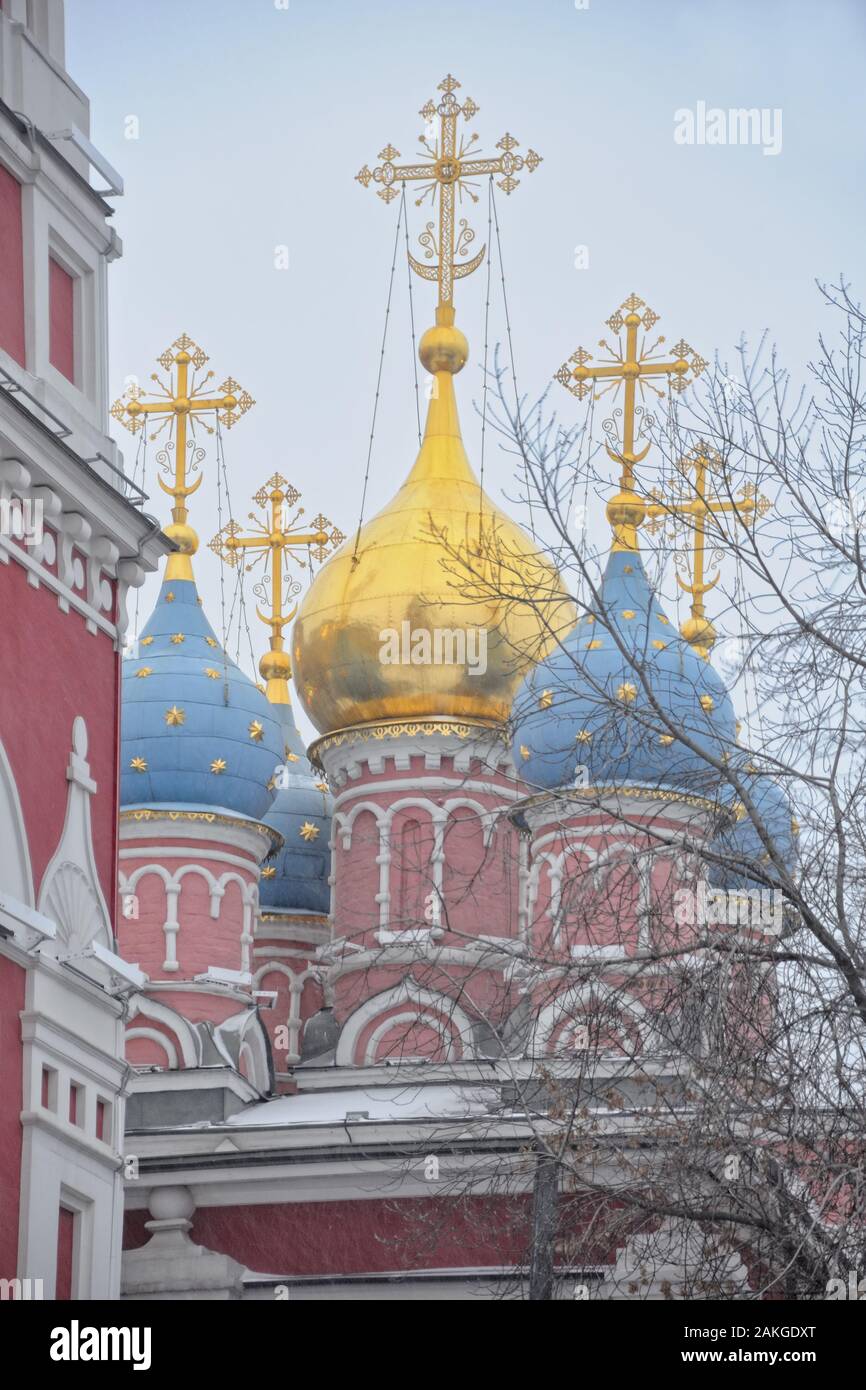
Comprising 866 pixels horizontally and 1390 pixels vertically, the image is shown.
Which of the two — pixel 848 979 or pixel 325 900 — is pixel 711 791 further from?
pixel 325 900

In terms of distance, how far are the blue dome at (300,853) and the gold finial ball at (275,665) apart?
241 cm

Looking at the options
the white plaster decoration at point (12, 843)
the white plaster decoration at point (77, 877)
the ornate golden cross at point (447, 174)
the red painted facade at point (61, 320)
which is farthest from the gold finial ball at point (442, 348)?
the white plaster decoration at point (12, 843)

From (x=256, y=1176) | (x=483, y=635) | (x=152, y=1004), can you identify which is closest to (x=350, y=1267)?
(x=256, y=1176)

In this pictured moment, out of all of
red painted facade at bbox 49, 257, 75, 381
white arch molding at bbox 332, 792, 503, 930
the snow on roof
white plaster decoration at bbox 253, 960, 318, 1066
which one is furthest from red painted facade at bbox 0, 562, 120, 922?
white plaster decoration at bbox 253, 960, 318, 1066

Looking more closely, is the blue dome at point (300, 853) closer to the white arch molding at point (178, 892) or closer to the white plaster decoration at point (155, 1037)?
the white arch molding at point (178, 892)

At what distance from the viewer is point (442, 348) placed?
20875 mm

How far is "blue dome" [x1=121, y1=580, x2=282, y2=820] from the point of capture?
769 inches

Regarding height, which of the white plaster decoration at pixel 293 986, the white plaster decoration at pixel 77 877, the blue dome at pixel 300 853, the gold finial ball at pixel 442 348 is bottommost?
the white plaster decoration at pixel 77 877

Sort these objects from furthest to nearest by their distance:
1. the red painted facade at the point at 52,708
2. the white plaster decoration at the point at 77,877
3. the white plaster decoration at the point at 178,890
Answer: the white plaster decoration at the point at 178,890
the white plaster decoration at the point at 77,877
the red painted facade at the point at 52,708

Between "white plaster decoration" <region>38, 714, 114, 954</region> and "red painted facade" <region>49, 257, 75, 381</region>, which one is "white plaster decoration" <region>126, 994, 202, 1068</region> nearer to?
"white plaster decoration" <region>38, 714, 114, 954</region>

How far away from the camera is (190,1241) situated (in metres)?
16.4

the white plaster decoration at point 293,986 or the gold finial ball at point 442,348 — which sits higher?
the gold finial ball at point 442,348

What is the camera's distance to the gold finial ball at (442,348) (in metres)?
20.9

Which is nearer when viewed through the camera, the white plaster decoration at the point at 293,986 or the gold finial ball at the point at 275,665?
the white plaster decoration at the point at 293,986
